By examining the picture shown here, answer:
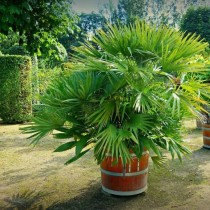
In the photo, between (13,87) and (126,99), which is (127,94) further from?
(13,87)

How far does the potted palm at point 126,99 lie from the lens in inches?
111

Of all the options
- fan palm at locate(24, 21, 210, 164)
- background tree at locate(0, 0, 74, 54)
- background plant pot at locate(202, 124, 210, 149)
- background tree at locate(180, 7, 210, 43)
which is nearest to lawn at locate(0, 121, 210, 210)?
background plant pot at locate(202, 124, 210, 149)

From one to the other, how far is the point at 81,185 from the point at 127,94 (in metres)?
1.33

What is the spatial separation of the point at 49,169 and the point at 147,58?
2166 mm

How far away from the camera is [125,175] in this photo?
3109 millimetres

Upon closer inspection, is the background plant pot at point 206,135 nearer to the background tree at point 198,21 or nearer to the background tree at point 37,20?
the background tree at point 37,20

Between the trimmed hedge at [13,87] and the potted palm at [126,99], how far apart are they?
576 cm

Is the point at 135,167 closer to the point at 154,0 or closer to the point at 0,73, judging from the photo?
the point at 0,73

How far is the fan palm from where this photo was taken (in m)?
2.81

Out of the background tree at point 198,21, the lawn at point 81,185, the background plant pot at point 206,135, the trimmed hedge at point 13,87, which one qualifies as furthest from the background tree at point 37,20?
the background tree at point 198,21

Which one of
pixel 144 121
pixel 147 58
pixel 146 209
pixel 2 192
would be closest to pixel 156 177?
pixel 146 209

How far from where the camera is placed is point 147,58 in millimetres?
3121

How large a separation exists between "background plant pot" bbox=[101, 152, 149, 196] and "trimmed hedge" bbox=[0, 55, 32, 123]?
5.76 meters

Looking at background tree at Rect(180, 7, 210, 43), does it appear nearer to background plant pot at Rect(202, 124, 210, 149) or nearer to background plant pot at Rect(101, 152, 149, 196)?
background plant pot at Rect(202, 124, 210, 149)
